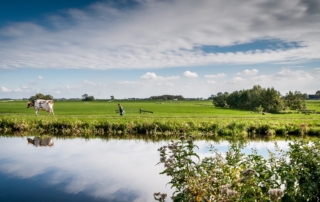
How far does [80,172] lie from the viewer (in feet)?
50.0

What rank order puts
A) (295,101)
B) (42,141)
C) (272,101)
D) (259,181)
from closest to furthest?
(259,181), (42,141), (272,101), (295,101)

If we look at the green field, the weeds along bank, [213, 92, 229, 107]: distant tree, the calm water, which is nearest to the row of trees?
the green field

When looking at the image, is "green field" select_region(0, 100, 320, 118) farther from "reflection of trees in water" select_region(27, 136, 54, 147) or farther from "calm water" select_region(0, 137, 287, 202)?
"calm water" select_region(0, 137, 287, 202)

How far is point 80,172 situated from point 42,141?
459 inches

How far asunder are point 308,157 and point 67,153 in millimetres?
17077

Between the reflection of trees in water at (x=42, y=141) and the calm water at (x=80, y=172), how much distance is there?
2.03ft

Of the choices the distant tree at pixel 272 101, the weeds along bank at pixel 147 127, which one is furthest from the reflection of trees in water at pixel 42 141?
the distant tree at pixel 272 101

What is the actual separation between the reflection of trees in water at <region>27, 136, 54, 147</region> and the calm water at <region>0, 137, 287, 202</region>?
0.62 metres

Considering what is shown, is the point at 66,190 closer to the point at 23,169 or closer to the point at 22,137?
the point at 23,169

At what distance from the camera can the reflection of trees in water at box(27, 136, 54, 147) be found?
77.7 ft

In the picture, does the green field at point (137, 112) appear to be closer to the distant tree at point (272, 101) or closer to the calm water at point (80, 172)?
the distant tree at point (272, 101)

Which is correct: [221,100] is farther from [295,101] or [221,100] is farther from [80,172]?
[80,172]

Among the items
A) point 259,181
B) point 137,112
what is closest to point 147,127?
point 259,181

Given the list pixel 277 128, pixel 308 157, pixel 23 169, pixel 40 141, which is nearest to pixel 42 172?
pixel 23 169
